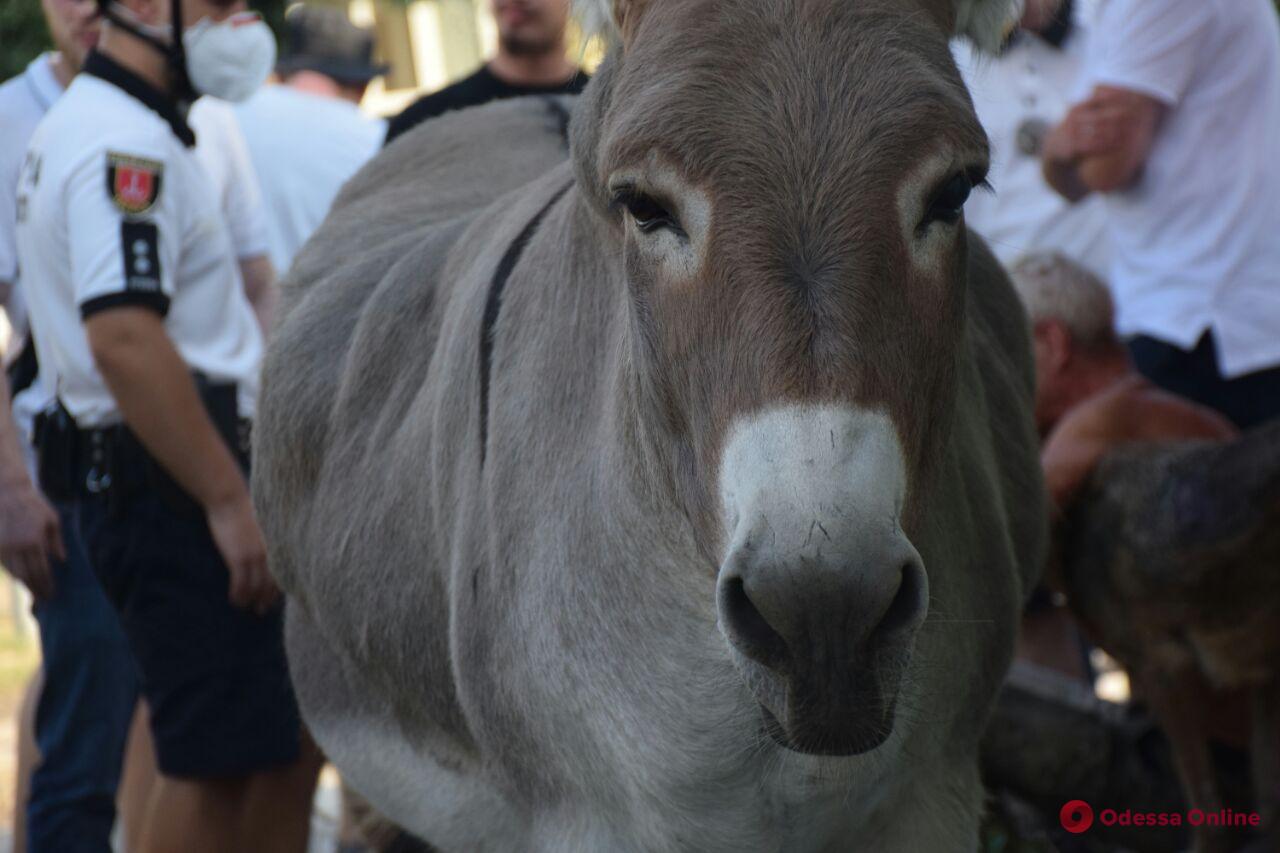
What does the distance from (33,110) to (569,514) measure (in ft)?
8.03

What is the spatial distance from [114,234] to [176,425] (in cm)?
43

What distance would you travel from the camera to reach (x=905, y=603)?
1915 millimetres

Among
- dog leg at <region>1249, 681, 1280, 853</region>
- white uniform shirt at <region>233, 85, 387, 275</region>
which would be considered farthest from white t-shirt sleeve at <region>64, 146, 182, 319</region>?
dog leg at <region>1249, 681, 1280, 853</region>

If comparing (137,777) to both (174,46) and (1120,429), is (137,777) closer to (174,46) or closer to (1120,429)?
(174,46)

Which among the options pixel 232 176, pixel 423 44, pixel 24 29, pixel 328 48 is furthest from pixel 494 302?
pixel 423 44

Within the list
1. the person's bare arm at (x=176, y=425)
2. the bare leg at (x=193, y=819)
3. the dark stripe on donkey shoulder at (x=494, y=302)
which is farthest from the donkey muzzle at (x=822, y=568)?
the bare leg at (x=193, y=819)

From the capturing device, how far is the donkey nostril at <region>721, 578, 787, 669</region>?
192 cm

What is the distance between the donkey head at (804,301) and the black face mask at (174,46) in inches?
74.4

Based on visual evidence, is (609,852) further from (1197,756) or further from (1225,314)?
(1225,314)

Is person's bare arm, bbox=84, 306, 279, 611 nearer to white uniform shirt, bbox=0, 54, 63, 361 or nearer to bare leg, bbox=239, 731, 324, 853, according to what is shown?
bare leg, bbox=239, 731, 324, 853

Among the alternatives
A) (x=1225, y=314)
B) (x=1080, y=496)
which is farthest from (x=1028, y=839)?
(x=1225, y=314)

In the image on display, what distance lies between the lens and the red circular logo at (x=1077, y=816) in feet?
13.6

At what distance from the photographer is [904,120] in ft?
6.68

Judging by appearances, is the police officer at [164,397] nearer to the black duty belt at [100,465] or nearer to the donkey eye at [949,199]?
the black duty belt at [100,465]
